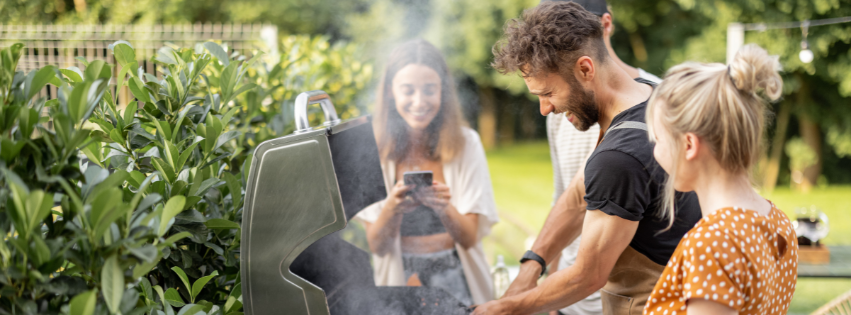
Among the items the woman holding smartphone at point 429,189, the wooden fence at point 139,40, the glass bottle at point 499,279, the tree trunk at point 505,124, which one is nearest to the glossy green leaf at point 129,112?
the woman holding smartphone at point 429,189

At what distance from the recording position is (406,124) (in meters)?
2.35

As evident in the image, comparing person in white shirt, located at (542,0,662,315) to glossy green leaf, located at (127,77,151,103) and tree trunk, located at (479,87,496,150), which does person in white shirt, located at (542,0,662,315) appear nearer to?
glossy green leaf, located at (127,77,151,103)

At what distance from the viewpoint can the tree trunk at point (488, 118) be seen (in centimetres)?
1493

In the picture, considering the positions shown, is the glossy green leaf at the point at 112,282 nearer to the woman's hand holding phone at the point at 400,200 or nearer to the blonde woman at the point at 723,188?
the blonde woman at the point at 723,188

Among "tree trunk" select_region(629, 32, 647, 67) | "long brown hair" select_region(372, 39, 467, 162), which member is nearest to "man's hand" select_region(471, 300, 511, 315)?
"long brown hair" select_region(372, 39, 467, 162)

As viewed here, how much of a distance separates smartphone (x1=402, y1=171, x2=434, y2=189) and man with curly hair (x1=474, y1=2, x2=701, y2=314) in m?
0.64

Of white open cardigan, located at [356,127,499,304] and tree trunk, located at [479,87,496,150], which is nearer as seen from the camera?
white open cardigan, located at [356,127,499,304]

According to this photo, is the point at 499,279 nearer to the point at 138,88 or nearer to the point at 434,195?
the point at 434,195

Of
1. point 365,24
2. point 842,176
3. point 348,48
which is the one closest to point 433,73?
Result: point 348,48

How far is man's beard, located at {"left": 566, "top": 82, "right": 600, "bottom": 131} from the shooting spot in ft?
4.77

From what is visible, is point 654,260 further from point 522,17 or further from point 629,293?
point 522,17

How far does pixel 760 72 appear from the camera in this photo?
99 centimetres

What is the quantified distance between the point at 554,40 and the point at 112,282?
1105 mm

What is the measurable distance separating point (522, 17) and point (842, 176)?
1171cm
